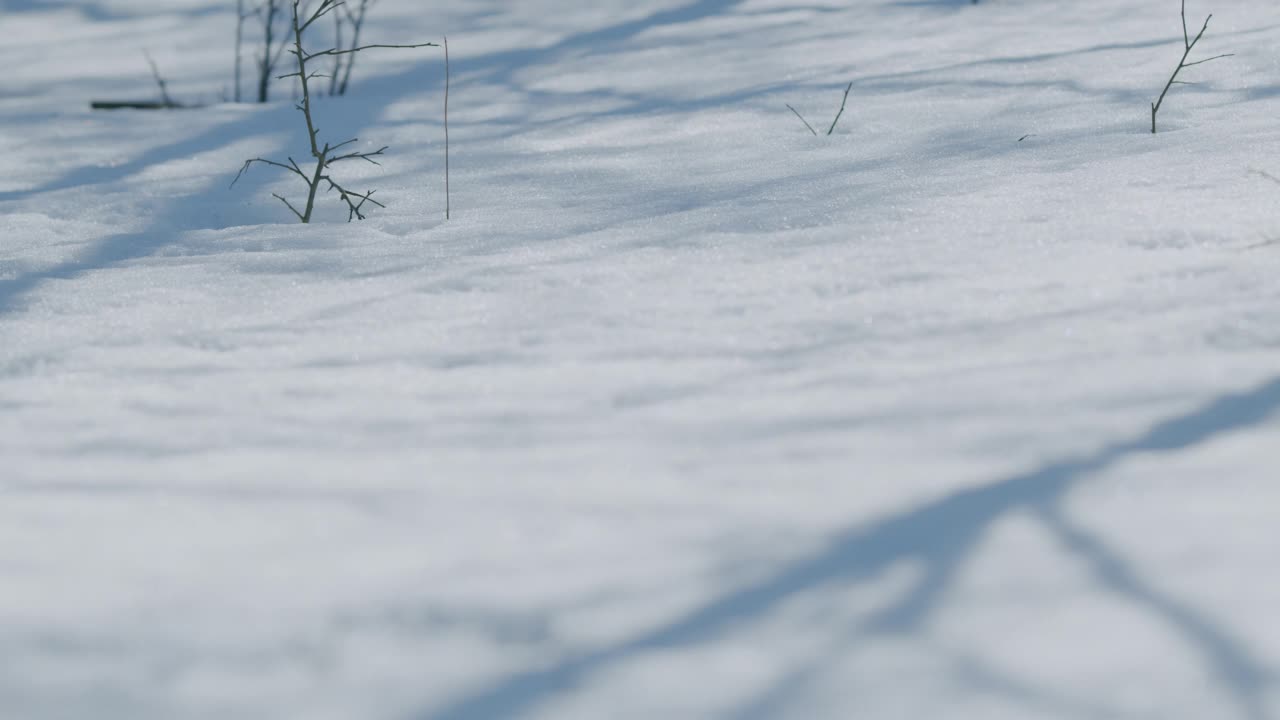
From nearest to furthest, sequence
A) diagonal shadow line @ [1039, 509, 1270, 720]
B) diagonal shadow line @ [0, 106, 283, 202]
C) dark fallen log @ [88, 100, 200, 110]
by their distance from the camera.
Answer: diagonal shadow line @ [1039, 509, 1270, 720], diagonal shadow line @ [0, 106, 283, 202], dark fallen log @ [88, 100, 200, 110]

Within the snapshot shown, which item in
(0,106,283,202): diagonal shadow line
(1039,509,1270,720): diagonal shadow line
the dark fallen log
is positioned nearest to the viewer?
(1039,509,1270,720): diagonal shadow line

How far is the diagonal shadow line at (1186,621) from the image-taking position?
2.72ft

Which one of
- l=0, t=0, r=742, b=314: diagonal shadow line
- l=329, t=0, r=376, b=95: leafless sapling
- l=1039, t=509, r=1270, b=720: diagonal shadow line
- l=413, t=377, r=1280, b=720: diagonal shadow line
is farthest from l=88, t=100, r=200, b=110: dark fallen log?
l=1039, t=509, r=1270, b=720: diagonal shadow line

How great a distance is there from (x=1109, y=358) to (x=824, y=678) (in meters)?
0.69

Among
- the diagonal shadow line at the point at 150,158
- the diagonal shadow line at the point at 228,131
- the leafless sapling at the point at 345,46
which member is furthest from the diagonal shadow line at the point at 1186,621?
the leafless sapling at the point at 345,46

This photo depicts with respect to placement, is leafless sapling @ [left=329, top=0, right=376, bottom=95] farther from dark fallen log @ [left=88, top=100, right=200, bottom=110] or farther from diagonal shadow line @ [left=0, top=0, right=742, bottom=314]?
dark fallen log @ [left=88, top=100, right=200, bottom=110]

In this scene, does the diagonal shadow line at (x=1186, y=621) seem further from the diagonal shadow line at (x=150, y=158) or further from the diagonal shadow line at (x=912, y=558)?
the diagonal shadow line at (x=150, y=158)

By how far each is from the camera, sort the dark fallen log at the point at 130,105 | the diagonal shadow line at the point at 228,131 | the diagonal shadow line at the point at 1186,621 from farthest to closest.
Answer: the dark fallen log at the point at 130,105 → the diagonal shadow line at the point at 228,131 → the diagonal shadow line at the point at 1186,621

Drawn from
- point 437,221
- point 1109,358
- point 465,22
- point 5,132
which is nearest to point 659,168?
point 437,221

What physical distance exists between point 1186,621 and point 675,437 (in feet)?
1.83

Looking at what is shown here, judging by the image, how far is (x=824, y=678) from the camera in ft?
2.88

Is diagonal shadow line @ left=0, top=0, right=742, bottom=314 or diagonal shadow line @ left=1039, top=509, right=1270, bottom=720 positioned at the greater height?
diagonal shadow line @ left=1039, top=509, right=1270, bottom=720

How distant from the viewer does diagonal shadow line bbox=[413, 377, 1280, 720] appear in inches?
34.5

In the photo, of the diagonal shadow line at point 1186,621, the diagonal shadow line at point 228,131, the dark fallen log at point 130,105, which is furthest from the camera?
the dark fallen log at point 130,105
